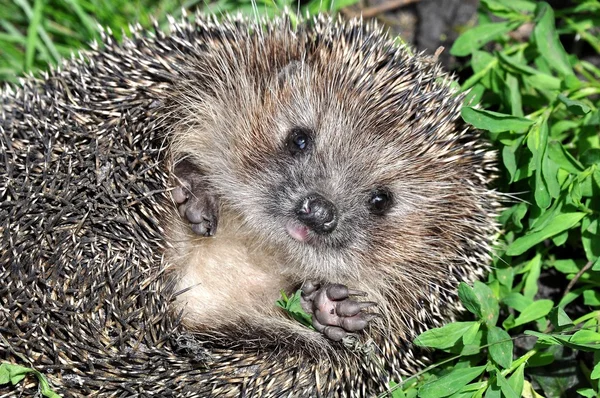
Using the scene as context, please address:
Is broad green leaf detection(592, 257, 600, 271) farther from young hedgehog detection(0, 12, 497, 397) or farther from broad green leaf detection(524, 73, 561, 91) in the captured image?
broad green leaf detection(524, 73, 561, 91)

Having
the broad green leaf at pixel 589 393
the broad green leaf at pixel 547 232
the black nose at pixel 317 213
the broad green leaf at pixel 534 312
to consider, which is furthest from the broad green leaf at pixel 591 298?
the black nose at pixel 317 213

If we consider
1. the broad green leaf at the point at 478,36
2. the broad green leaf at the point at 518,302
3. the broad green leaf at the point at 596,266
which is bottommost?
Result: the broad green leaf at the point at 518,302

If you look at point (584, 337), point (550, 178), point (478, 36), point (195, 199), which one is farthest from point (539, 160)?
point (195, 199)

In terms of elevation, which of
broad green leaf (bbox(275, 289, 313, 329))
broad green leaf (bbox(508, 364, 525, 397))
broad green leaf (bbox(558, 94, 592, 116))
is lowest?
broad green leaf (bbox(508, 364, 525, 397))

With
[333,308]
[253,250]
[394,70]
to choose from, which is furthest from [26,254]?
[394,70]

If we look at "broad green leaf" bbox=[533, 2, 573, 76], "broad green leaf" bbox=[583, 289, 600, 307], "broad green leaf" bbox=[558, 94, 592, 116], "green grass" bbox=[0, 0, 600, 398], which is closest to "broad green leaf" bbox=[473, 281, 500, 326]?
"green grass" bbox=[0, 0, 600, 398]

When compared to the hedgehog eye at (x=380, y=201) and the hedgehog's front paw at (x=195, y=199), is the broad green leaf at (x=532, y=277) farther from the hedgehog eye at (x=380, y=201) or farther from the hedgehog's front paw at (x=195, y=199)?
the hedgehog's front paw at (x=195, y=199)

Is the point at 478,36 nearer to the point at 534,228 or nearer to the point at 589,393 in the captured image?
the point at 534,228
